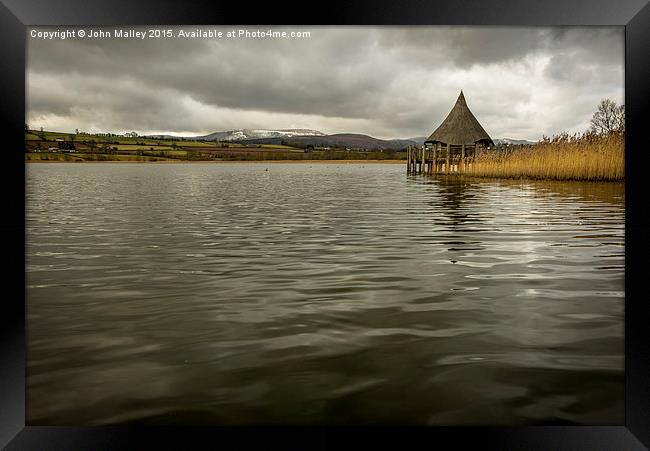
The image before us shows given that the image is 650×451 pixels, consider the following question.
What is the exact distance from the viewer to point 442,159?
36.1m

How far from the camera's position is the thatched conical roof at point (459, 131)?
37219mm

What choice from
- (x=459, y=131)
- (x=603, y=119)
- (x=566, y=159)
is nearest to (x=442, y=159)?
(x=459, y=131)

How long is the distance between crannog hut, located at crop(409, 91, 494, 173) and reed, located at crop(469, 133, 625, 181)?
968 centimetres

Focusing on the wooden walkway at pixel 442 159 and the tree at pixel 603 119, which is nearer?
the tree at pixel 603 119

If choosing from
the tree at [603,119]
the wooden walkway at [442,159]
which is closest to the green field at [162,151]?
the wooden walkway at [442,159]

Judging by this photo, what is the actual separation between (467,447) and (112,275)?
523 centimetres

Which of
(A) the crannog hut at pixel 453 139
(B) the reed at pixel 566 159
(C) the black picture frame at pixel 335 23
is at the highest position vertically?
(A) the crannog hut at pixel 453 139

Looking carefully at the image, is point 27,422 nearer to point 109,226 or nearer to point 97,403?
point 97,403

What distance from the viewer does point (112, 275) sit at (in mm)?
7074

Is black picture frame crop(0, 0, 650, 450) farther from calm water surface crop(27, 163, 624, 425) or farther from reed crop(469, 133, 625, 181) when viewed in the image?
reed crop(469, 133, 625, 181)

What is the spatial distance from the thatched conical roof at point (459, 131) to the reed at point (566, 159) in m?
11.3

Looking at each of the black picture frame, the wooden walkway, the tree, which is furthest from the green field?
the black picture frame

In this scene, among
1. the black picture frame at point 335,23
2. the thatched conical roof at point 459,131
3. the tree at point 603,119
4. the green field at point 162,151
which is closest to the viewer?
the black picture frame at point 335,23

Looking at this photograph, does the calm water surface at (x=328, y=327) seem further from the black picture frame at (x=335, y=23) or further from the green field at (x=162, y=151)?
the green field at (x=162, y=151)
